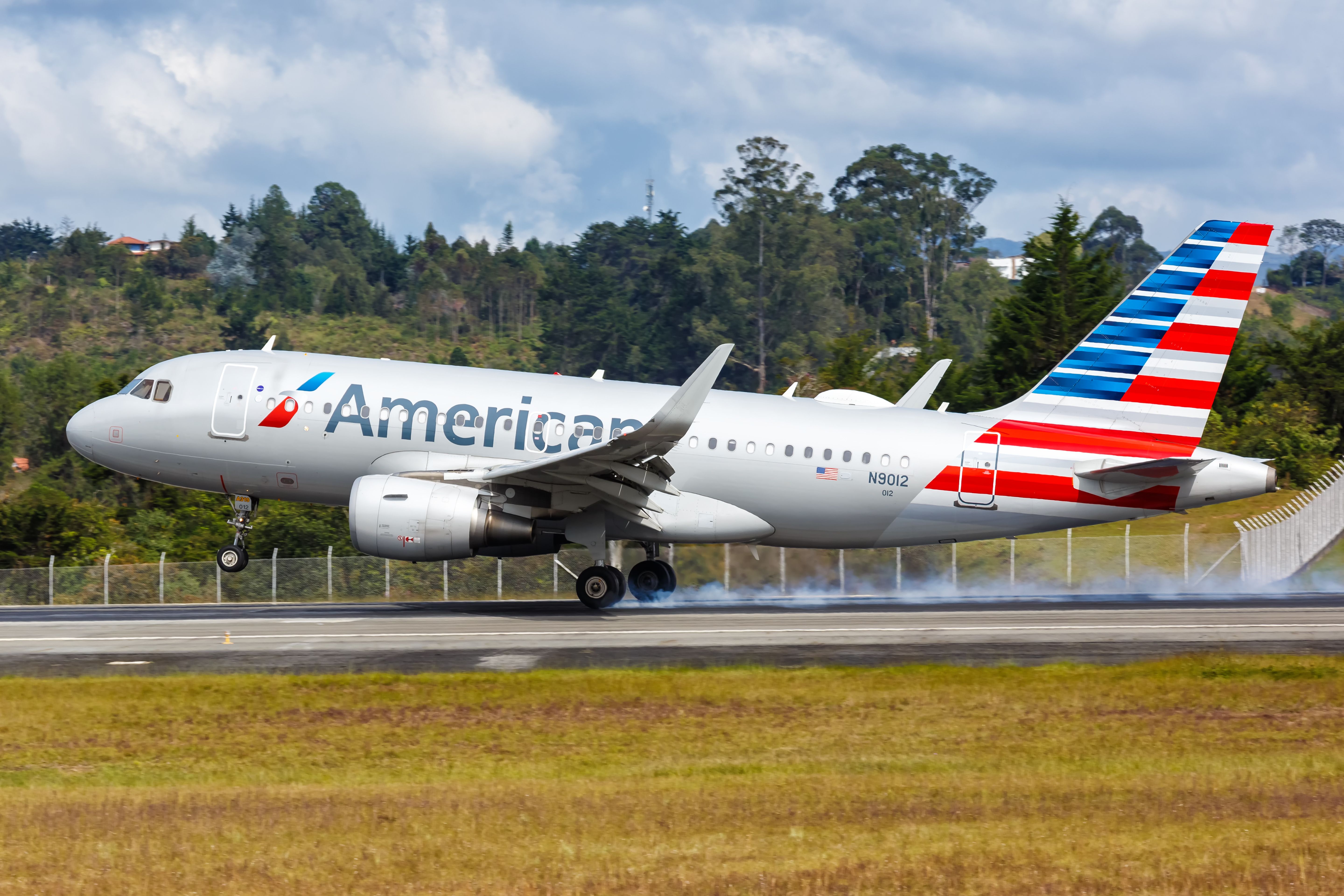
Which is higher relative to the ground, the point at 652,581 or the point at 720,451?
the point at 720,451

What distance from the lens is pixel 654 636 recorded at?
2427 centimetres

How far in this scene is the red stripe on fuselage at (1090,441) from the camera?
2869cm

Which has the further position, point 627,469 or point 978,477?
point 978,477

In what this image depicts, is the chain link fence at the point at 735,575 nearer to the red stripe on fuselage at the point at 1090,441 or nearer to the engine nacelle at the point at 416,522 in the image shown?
the red stripe on fuselage at the point at 1090,441

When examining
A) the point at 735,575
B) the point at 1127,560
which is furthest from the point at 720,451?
the point at 1127,560

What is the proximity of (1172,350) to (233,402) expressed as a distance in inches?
788

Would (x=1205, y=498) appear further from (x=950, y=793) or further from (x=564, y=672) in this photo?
(x=950, y=793)

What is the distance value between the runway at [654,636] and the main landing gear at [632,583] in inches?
16.0

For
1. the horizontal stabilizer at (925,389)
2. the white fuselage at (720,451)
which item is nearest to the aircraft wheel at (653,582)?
the white fuselage at (720,451)

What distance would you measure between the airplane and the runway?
1.86 metres

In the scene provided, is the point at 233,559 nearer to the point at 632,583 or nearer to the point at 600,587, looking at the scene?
the point at 600,587

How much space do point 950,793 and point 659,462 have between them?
1424 centimetres

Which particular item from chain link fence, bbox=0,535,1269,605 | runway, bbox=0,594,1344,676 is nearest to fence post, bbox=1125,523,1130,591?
chain link fence, bbox=0,535,1269,605

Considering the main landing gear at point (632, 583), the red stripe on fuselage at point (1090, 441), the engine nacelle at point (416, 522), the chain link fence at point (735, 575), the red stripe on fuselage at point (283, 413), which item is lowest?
the chain link fence at point (735, 575)
